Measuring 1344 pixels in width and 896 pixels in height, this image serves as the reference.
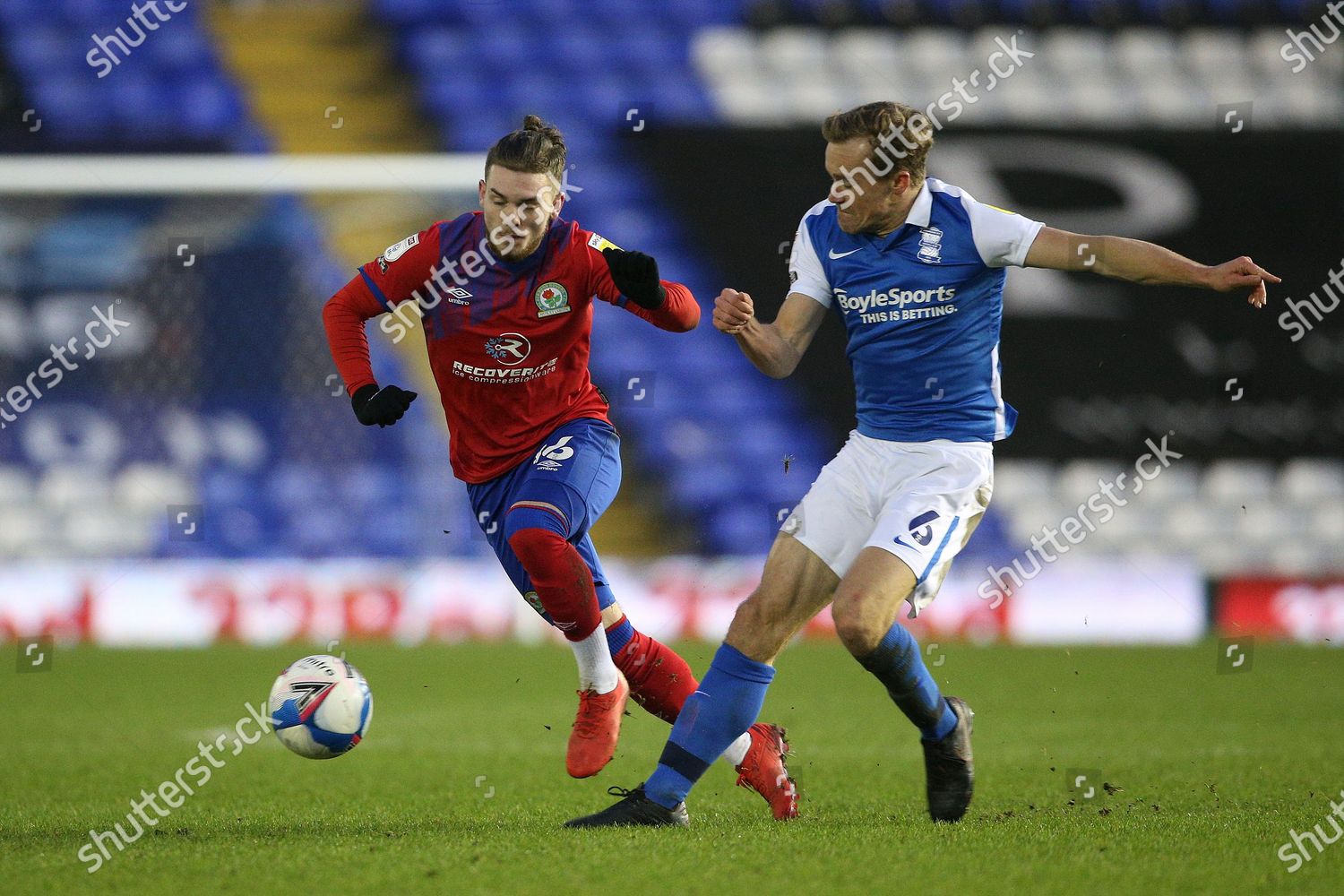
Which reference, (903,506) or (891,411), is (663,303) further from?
(903,506)

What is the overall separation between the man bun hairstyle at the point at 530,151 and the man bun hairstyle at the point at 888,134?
0.91 m

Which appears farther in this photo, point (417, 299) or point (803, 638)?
point (803, 638)

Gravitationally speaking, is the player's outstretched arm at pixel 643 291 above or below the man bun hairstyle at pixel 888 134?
below

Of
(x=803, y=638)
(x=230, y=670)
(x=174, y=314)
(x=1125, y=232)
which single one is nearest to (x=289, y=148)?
(x=174, y=314)

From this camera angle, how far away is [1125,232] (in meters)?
13.8

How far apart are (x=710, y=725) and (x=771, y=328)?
4.14 feet

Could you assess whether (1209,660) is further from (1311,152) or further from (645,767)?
(645,767)

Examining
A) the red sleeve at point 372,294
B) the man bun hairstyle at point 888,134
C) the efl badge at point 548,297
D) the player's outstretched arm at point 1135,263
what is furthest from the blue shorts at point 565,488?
the player's outstretched arm at point 1135,263

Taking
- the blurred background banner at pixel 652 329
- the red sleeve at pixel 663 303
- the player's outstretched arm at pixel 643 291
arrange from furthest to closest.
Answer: the blurred background banner at pixel 652 329 → the red sleeve at pixel 663 303 → the player's outstretched arm at pixel 643 291

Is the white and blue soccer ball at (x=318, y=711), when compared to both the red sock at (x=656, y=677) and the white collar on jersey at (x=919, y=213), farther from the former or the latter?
the white collar on jersey at (x=919, y=213)

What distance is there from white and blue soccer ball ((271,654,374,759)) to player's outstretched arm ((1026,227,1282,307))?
2596mm

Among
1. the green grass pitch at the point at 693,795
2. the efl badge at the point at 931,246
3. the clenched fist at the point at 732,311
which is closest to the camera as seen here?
the green grass pitch at the point at 693,795

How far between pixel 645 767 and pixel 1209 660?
6347mm

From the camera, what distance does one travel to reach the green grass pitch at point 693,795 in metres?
3.81
